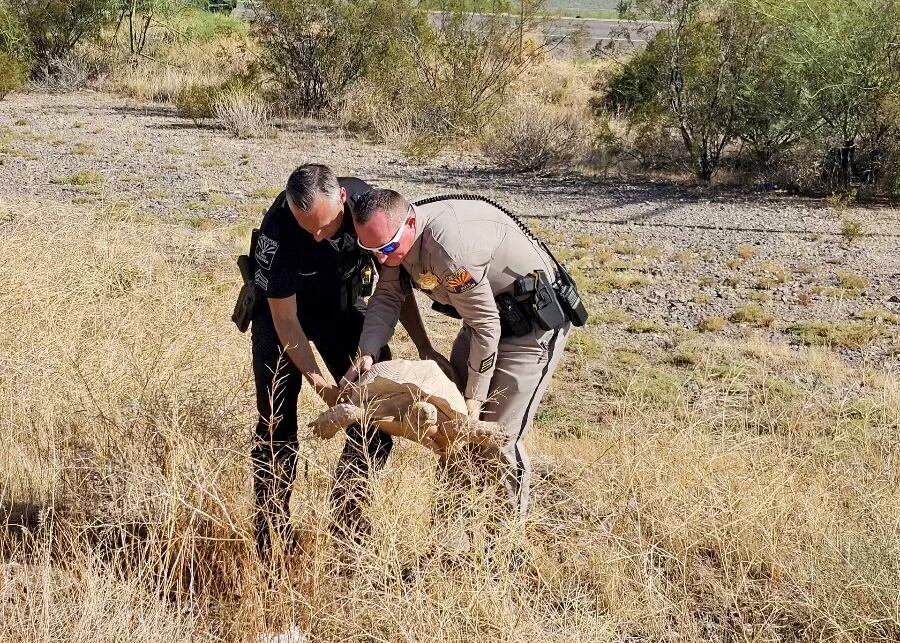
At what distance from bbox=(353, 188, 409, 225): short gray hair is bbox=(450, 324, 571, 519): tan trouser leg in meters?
0.77

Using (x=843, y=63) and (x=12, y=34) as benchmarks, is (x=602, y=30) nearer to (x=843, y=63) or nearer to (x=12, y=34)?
(x=12, y=34)

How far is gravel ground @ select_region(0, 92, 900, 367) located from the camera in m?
8.14

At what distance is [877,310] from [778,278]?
1081 millimetres

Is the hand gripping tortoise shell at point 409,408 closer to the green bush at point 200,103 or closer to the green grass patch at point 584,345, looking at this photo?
the green grass patch at point 584,345

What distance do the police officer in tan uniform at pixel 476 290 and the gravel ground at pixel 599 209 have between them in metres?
3.87

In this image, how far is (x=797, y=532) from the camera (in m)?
3.69

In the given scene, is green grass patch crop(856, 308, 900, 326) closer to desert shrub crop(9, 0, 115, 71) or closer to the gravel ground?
the gravel ground

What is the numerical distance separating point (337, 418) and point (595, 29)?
102 ft

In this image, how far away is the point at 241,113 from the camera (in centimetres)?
1639

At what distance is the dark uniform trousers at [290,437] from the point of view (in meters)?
3.24

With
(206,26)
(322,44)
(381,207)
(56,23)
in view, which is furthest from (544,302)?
(206,26)

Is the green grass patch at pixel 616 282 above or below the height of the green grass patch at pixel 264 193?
below

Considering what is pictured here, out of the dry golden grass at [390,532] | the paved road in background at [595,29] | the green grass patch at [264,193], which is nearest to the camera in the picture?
the dry golden grass at [390,532]

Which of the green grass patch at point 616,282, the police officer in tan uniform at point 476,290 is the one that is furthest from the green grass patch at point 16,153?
the police officer in tan uniform at point 476,290
